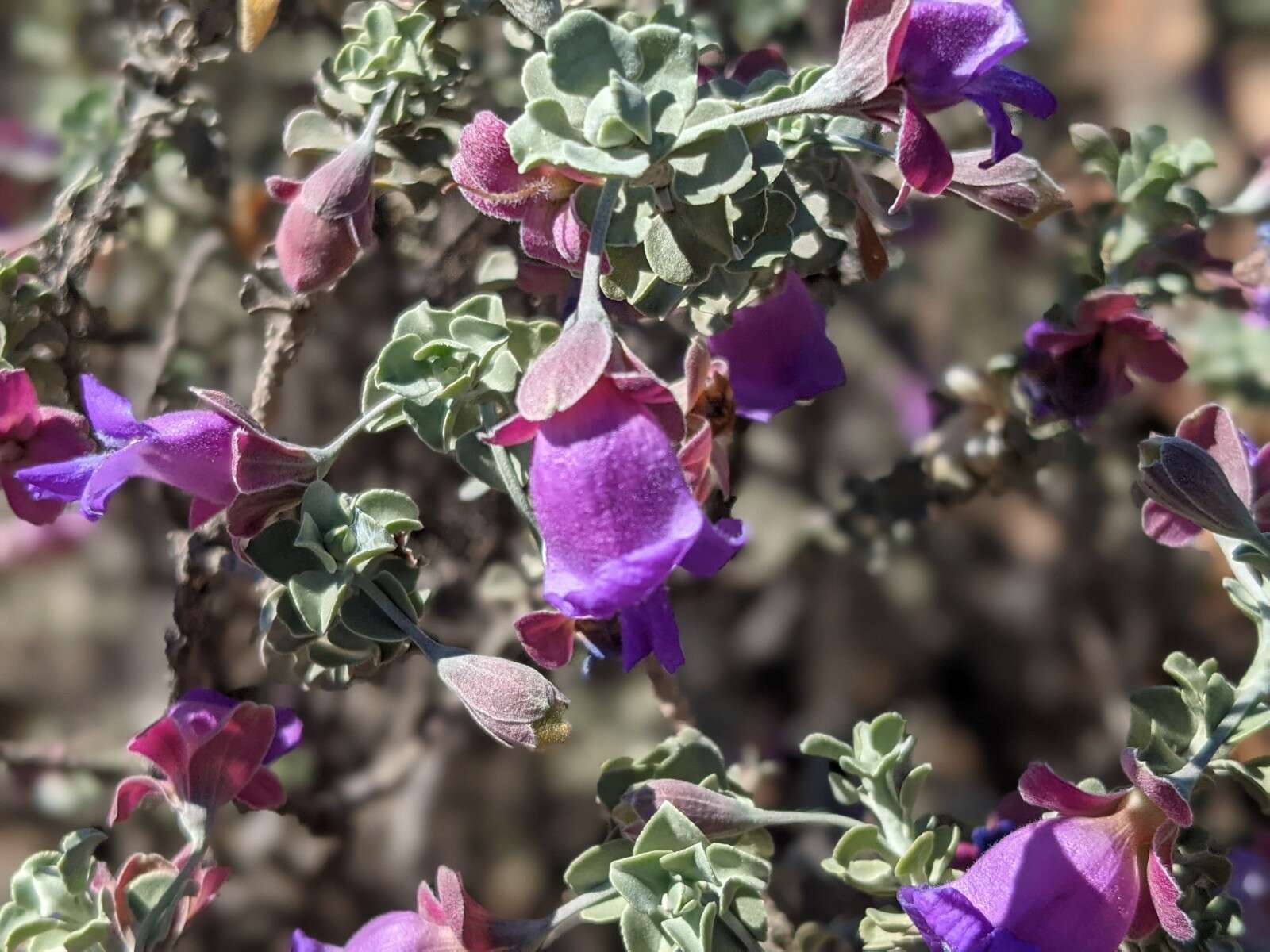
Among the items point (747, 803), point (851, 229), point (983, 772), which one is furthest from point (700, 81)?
point (983, 772)

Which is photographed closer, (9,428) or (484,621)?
(9,428)

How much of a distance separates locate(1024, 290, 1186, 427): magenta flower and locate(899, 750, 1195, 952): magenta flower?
0.30 meters

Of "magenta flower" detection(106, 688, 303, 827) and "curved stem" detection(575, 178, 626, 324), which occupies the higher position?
"curved stem" detection(575, 178, 626, 324)

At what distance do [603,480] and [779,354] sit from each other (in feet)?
0.79

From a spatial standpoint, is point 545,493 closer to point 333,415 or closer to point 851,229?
point 851,229

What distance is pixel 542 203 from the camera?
687mm

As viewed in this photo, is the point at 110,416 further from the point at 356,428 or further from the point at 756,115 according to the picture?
the point at 756,115

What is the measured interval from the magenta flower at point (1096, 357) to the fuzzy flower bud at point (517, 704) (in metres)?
0.44

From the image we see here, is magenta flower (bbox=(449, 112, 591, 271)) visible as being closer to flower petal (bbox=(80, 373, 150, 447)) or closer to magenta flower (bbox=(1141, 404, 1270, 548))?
flower petal (bbox=(80, 373, 150, 447))

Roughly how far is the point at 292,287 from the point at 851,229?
0.35 meters

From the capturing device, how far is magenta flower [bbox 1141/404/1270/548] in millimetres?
782

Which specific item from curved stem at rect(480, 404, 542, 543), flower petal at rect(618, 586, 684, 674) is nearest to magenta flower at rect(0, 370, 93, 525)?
curved stem at rect(480, 404, 542, 543)

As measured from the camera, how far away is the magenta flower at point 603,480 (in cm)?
59

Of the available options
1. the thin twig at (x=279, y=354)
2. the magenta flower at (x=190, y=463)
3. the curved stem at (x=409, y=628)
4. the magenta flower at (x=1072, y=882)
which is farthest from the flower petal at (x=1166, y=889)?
the thin twig at (x=279, y=354)
